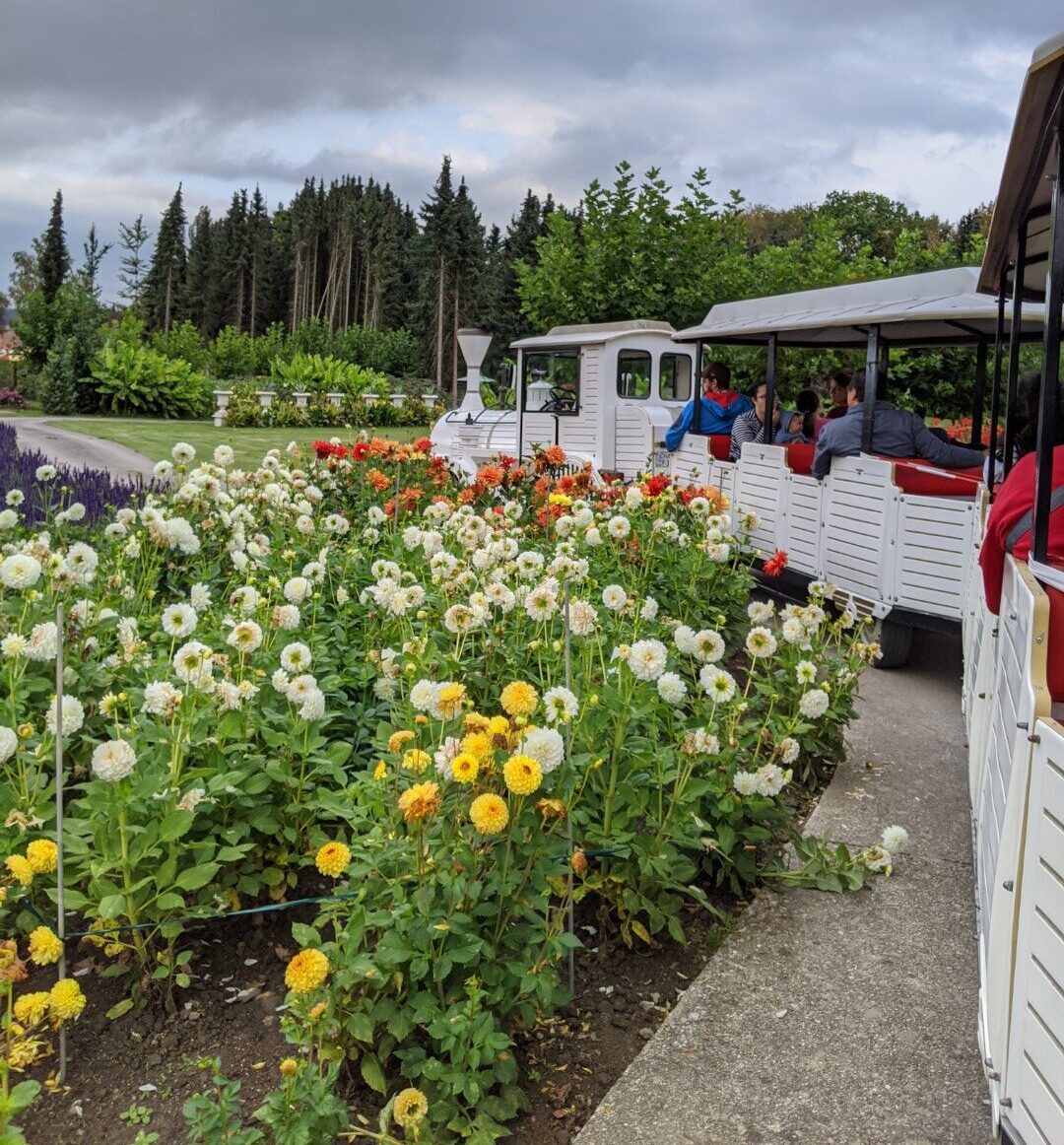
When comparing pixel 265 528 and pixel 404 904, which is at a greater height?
pixel 265 528

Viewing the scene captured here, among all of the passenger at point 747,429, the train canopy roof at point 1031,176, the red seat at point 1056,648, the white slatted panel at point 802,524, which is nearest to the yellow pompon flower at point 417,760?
the red seat at point 1056,648

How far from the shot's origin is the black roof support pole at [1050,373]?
8.18ft

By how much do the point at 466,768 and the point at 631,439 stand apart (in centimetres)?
1232

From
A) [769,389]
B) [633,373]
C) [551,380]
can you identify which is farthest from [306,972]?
[551,380]

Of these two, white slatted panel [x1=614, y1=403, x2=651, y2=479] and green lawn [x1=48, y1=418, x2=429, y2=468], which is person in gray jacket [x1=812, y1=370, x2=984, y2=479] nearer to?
white slatted panel [x1=614, y1=403, x2=651, y2=479]

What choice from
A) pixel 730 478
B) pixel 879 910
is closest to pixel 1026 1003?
pixel 879 910

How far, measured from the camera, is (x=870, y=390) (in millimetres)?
7391

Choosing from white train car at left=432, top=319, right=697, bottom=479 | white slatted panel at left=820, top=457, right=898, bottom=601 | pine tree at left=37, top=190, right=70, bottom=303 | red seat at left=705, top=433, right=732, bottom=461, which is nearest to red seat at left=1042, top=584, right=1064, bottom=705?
white slatted panel at left=820, top=457, right=898, bottom=601

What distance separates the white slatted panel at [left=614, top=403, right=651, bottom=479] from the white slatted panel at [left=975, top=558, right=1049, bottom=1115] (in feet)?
37.4

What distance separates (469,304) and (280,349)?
1149 cm

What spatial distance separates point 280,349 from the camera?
51.0m

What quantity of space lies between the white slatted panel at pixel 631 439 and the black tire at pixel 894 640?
23.8ft

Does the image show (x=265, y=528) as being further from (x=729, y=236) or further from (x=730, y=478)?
(x=729, y=236)

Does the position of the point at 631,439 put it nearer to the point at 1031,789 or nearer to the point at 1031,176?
the point at 1031,176
